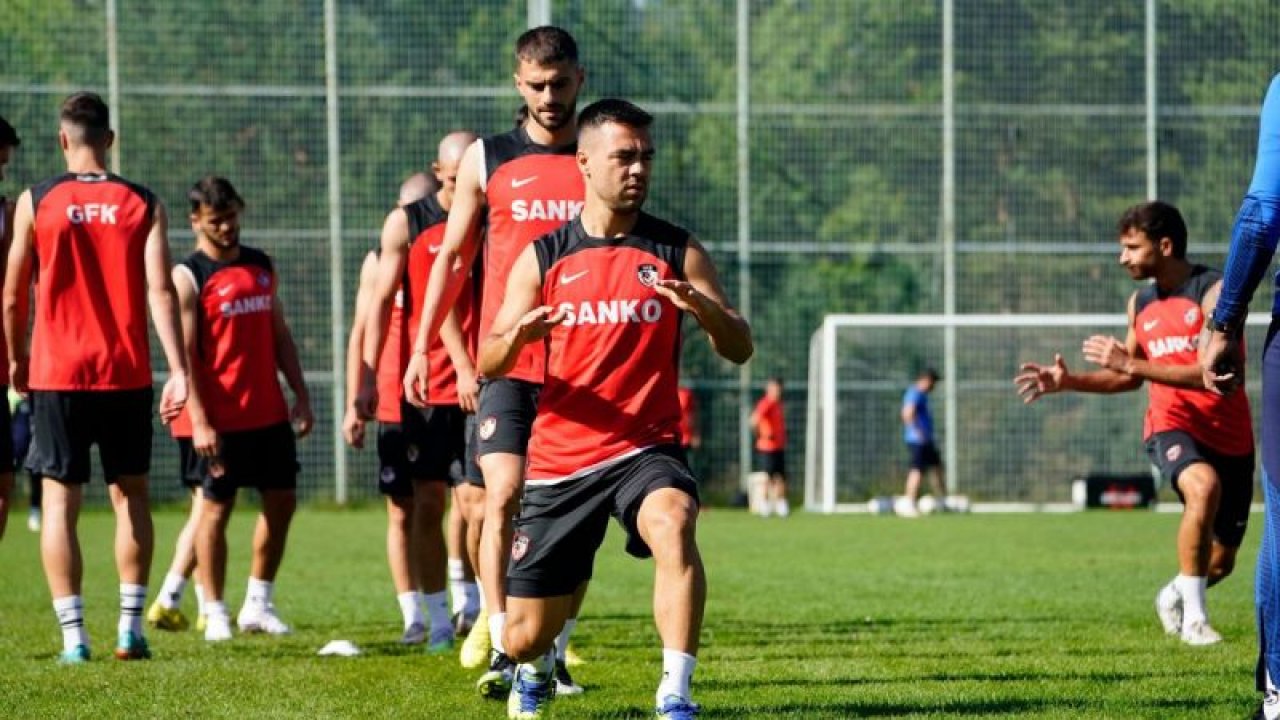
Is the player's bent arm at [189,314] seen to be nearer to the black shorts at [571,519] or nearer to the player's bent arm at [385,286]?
the player's bent arm at [385,286]

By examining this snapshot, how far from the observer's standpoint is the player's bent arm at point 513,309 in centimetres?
664

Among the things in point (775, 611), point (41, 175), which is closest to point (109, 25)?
point (41, 175)

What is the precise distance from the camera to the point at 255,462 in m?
10.9

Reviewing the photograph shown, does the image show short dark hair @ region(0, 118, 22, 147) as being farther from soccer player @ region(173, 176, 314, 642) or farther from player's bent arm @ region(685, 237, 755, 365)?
player's bent arm @ region(685, 237, 755, 365)

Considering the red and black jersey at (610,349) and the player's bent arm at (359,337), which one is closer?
the red and black jersey at (610,349)

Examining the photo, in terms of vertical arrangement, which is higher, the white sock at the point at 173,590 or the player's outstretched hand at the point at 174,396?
the player's outstretched hand at the point at 174,396

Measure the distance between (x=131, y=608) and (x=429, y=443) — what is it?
1.76 meters

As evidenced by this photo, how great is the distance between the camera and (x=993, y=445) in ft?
103

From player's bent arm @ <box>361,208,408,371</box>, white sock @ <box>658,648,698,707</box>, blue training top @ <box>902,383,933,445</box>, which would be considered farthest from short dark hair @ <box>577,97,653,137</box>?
blue training top @ <box>902,383,933,445</box>

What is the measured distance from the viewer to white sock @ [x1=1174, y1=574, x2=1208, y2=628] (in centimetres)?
981

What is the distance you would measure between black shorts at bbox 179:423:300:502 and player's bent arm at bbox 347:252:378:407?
591 millimetres

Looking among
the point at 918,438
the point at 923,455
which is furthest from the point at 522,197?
the point at 923,455

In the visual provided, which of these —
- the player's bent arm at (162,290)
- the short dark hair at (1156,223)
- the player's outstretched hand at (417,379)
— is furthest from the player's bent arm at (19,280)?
the short dark hair at (1156,223)

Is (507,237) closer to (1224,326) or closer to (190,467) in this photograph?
(1224,326)
